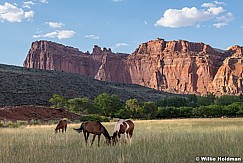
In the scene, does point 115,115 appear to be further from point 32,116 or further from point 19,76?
point 19,76

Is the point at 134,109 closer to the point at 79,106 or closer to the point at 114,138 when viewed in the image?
the point at 79,106

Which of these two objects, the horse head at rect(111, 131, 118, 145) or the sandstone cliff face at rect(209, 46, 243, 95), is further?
the sandstone cliff face at rect(209, 46, 243, 95)

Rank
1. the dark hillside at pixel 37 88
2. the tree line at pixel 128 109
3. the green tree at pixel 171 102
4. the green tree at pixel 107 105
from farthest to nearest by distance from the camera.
Result: the green tree at pixel 171 102
the green tree at pixel 107 105
the dark hillside at pixel 37 88
the tree line at pixel 128 109

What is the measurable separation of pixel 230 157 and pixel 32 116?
1700 inches

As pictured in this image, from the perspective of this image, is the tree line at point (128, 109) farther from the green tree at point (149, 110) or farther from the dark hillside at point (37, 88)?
the dark hillside at point (37, 88)

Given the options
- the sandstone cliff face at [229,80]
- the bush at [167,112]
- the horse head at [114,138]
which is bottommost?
the bush at [167,112]

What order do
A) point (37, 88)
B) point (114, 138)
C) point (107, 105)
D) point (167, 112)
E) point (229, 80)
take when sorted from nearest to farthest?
1. point (114, 138)
2. point (107, 105)
3. point (167, 112)
4. point (37, 88)
5. point (229, 80)

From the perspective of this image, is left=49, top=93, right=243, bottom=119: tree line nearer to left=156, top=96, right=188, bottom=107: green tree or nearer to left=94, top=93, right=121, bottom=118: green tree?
left=94, top=93, right=121, bottom=118: green tree

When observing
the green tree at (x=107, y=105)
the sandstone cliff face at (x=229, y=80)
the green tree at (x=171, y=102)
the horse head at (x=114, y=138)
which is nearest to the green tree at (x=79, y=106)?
the green tree at (x=107, y=105)

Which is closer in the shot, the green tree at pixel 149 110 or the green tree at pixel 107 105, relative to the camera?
the green tree at pixel 107 105

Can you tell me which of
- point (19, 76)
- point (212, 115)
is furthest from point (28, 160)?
point (19, 76)

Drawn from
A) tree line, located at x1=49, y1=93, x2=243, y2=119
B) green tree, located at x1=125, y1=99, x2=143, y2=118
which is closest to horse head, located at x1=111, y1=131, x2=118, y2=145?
tree line, located at x1=49, y1=93, x2=243, y2=119

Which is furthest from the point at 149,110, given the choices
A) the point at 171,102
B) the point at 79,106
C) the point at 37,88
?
the point at 171,102

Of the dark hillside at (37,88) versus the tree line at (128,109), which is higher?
the dark hillside at (37,88)
